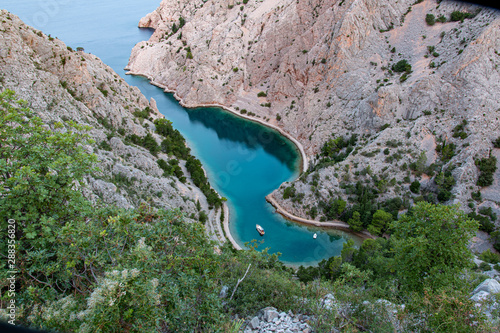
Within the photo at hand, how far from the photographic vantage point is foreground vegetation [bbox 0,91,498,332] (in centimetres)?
668

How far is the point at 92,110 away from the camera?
113ft

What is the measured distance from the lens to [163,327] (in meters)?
8.01

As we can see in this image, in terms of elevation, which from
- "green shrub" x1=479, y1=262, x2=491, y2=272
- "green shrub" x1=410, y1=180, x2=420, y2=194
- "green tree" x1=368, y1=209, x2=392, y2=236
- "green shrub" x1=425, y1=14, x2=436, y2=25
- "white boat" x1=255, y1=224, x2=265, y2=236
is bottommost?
"green tree" x1=368, y1=209, x2=392, y2=236

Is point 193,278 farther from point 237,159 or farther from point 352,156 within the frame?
point 237,159

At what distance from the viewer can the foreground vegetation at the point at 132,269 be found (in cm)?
668

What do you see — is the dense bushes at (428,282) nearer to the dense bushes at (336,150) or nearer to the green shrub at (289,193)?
the green shrub at (289,193)

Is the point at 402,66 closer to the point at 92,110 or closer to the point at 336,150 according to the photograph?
the point at 336,150

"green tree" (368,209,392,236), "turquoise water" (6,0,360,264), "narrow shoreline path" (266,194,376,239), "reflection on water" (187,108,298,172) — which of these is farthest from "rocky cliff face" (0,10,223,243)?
"green tree" (368,209,392,236)

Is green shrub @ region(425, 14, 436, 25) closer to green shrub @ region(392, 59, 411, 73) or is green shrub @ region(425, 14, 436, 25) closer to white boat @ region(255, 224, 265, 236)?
green shrub @ region(392, 59, 411, 73)

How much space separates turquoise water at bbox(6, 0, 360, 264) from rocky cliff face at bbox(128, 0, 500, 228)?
322cm

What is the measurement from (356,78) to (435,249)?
41937 millimetres

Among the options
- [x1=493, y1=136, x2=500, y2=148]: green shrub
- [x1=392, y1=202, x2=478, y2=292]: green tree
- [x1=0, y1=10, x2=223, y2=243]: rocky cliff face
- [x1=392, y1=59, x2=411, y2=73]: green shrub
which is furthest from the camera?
[x1=392, y1=59, x2=411, y2=73]: green shrub

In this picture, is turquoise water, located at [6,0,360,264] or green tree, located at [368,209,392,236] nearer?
green tree, located at [368,209,392,236]

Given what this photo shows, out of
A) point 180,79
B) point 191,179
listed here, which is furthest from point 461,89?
point 180,79
